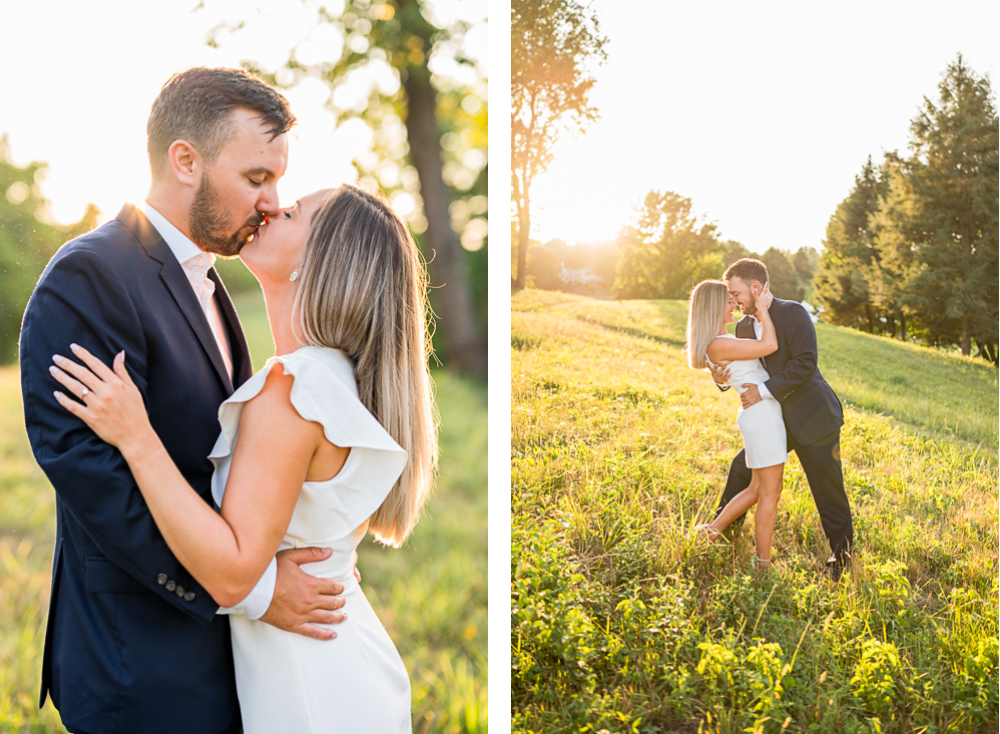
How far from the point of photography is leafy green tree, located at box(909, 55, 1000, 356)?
7.80 feet

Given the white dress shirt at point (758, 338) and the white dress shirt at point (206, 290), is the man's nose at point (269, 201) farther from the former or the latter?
the white dress shirt at point (758, 338)

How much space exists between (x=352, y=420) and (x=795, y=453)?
6.09 ft

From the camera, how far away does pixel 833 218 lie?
2.49m

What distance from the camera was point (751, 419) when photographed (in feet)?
8.34

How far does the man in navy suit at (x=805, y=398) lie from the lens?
245 cm

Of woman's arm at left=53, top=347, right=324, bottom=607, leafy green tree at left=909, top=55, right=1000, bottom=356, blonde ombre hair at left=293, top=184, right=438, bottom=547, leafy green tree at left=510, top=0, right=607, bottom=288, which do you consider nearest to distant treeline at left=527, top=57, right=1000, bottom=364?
leafy green tree at left=909, top=55, right=1000, bottom=356

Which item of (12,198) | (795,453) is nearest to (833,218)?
(795,453)

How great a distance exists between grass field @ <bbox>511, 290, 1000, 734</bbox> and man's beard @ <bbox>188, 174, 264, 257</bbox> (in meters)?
1.52

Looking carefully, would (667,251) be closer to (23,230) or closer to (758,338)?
(758,338)

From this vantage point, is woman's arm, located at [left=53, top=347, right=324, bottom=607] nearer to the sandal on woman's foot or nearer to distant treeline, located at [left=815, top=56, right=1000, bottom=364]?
the sandal on woman's foot

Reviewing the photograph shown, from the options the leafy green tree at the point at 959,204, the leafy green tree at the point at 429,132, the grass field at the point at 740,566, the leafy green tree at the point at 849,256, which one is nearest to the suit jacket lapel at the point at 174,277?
the grass field at the point at 740,566

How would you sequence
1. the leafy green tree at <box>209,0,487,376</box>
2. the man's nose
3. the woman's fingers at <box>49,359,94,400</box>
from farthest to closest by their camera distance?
1. the leafy green tree at <box>209,0,487,376</box>
2. the man's nose
3. the woman's fingers at <box>49,359,94,400</box>

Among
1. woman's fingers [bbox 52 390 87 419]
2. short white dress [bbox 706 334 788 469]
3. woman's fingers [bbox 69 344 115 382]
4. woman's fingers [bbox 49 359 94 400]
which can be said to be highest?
woman's fingers [bbox 69 344 115 382]

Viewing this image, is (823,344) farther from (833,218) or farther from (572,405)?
(572,405)
